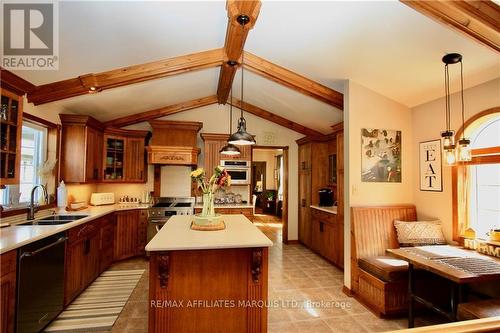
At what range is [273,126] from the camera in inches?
227

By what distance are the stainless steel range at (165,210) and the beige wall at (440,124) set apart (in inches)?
145

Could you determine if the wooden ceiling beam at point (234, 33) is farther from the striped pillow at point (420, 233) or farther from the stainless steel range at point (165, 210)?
the striped pillow at point (420, 233)

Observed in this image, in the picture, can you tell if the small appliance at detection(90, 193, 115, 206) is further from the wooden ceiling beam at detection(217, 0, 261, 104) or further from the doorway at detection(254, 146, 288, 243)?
the doorway at detection(254, 146, 288, 243)

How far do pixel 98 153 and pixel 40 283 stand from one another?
2515 millimetres

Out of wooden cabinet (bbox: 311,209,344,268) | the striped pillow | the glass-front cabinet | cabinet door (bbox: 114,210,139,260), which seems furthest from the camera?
the glass-front cabinet

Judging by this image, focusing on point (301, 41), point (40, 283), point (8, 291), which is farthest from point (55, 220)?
point (301, 41)

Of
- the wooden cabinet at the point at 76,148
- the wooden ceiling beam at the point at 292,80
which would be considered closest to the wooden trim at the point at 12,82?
the wooden cabinet at the point at 76,148

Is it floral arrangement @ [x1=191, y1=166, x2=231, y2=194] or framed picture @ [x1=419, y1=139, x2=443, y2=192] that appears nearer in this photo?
floral arrangement @ [x1=191, y1=166, x2=231, y2=194]

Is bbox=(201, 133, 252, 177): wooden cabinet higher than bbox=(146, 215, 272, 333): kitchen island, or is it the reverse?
bbox=(201, 133, 252, 177): wooden cabinet

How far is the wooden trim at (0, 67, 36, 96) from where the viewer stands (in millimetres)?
2252

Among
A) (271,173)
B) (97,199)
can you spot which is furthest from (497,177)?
(271,173)

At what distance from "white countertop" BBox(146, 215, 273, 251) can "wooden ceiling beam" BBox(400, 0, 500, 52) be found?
204 centimetres

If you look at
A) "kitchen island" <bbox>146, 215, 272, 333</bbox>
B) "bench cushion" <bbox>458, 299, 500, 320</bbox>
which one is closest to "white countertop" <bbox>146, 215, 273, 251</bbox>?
"kitchen island" <bbox>146, 215, 272, 333</bbox>

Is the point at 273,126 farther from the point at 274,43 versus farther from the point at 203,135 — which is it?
the point at 274,43
